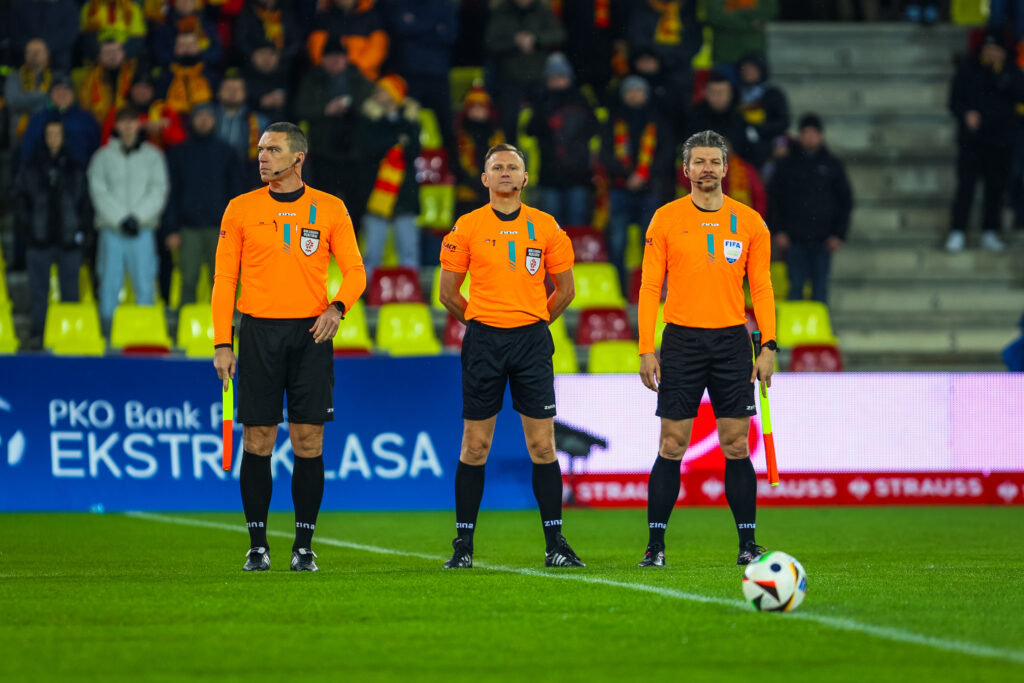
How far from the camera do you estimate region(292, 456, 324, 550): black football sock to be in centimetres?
837

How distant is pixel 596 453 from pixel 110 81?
716 centimetres

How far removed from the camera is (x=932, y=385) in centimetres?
1405

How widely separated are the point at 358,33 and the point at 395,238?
2.38 meters

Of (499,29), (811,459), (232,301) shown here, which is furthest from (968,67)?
(232,301)

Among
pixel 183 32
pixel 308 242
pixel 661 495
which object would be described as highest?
pixel 183 32

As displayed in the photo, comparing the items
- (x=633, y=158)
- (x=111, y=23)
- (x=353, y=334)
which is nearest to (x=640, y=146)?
(x=633, y=158)

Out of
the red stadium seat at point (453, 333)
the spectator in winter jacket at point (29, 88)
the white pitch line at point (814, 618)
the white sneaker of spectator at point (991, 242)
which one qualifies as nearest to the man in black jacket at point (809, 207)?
the white sneaker of spectator at point (991, 242)

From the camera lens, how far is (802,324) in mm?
16391

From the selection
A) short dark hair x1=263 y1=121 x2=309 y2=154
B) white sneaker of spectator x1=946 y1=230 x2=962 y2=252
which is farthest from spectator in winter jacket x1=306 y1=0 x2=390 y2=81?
short dark hair x1=263 y1=121 x2=309 y2=154

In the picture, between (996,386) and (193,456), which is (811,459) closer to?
(996,386)

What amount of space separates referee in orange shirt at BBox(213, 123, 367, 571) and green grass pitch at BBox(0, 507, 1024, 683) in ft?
2.48

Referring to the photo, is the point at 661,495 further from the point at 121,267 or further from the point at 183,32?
the point at 183,32

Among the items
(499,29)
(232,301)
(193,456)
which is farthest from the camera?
(499,29)

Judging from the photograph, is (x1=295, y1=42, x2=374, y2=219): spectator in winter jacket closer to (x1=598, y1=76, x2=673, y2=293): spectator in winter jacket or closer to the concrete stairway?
(x1=598, y1=76, x2=673, y2=293): spectator in winter jacket
